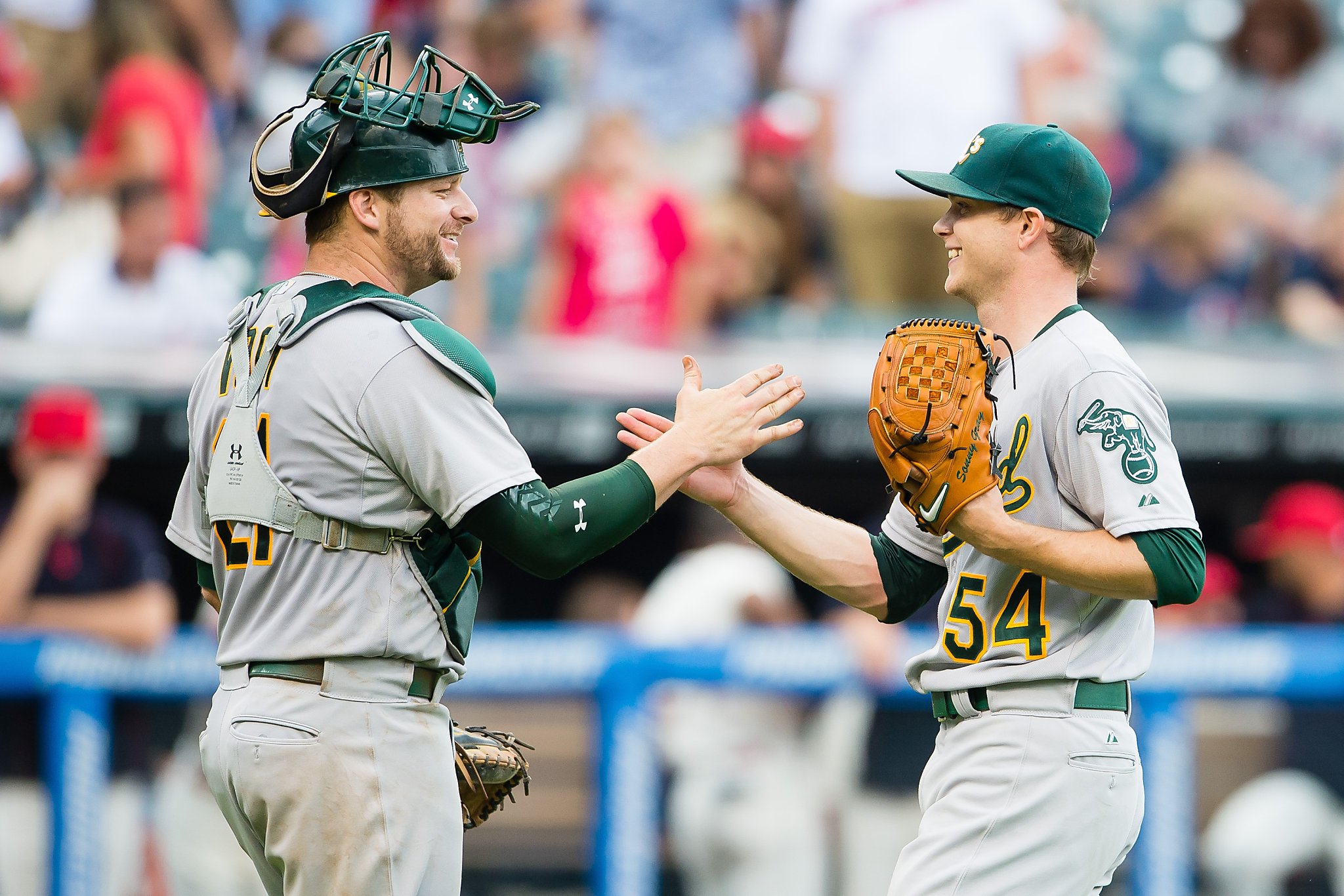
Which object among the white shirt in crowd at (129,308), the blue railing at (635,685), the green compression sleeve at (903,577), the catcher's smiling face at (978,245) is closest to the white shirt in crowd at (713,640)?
the blue railing at (635,685)

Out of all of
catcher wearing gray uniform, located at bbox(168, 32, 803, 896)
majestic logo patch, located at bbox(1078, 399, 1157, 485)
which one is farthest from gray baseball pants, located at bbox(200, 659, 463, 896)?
majestic logo patch, located at bbox(1078, 399, 1157, 485)

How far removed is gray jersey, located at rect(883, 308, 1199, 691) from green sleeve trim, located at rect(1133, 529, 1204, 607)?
0.06ft

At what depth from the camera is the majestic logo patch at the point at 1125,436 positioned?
2783mm

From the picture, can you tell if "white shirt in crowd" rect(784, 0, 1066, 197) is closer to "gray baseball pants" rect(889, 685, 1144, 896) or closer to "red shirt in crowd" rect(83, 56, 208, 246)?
"red shirt in crowd" rect(83, 56, 208, 246)

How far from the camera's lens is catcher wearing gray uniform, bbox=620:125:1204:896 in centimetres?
278

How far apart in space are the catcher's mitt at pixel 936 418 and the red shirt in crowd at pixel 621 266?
14.5 feet

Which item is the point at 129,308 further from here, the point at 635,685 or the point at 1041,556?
the point at 1041,556

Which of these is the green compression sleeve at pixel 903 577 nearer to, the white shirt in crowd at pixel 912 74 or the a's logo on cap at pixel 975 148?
the a's logo on cap at pixel 975 148

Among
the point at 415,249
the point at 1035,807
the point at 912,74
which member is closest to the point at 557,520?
the point at 415,249

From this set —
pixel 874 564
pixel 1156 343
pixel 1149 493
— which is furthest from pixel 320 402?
pixel 1156 343

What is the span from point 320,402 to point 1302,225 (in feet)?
21.3

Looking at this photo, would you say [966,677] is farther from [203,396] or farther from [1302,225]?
[1302,225]

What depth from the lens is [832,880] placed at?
18.0 ft

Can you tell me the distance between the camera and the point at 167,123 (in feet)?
23.8
